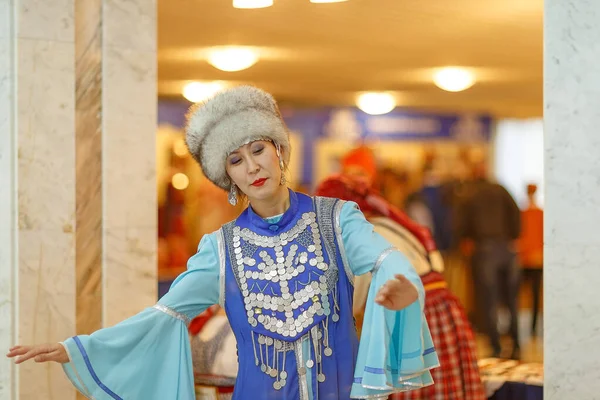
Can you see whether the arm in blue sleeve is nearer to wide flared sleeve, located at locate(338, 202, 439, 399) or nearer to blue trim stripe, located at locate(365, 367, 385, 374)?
wide flared sleeve, located at locate(338, 202, 439, 399)

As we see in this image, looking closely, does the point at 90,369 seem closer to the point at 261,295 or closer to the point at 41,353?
the point at 41,353

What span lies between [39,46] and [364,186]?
5.51ft

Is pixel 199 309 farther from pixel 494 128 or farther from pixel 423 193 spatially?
pixel 494 128

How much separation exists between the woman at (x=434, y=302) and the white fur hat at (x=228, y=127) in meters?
1.42

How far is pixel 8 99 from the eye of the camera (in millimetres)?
3391

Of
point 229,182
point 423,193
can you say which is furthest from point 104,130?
point 423,193

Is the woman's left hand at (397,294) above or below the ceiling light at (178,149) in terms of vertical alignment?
below

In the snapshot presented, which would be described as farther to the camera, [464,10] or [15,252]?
[464,10]

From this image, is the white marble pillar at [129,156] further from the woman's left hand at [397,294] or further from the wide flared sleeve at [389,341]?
the woman's left hand at [397,294]

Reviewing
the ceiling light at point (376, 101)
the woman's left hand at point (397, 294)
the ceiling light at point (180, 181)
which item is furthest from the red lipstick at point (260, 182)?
the ceiling light at point (180, 181)

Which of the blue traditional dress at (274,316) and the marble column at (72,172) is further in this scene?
the marble column at (72,172)

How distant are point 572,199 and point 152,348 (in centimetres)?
152

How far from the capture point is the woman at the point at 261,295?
9.02 feet

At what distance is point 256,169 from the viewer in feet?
9.07
